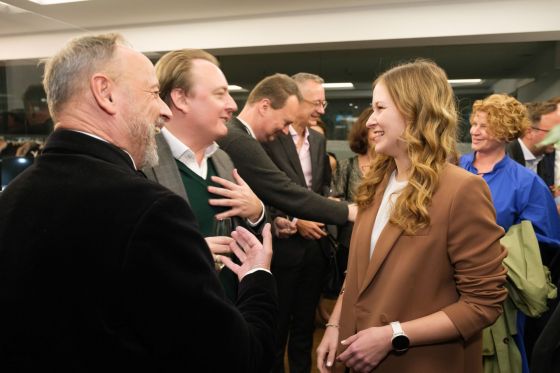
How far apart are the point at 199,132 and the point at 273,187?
68 cm

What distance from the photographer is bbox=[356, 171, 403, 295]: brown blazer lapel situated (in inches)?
50.1

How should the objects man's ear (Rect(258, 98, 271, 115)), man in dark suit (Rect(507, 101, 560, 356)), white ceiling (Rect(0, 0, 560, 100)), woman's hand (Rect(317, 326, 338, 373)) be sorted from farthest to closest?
white ceiling (Rect(0, 0, 560, 100))
man in dark suit (Rect(507, 101, 560, 356))
man's ear (Rect(258, 98, 271, 115))
woman's hand (Rect(317, 326, 338, 373))

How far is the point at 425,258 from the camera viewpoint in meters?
1.23

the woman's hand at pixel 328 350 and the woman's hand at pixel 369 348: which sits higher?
the woman's hand at pixel 369 348

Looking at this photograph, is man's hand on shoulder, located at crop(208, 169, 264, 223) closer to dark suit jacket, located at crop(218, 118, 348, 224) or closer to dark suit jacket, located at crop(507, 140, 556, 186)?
dark suit jacket, located at crop(218, 118, 348, 224)

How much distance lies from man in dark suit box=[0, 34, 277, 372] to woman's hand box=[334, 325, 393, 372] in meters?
0.55

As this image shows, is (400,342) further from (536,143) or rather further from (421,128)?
(536,143)

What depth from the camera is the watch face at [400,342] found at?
122 centimetres

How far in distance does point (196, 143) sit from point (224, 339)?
912mm

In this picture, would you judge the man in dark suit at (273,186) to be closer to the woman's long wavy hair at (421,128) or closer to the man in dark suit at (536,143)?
the woman's long wavy hair at (421,128)

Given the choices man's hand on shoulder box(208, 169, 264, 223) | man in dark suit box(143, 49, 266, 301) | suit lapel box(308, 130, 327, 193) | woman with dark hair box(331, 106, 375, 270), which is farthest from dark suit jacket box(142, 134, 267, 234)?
woman with dark hair box(331, 106, 375, 270)

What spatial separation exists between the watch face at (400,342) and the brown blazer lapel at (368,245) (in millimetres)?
170

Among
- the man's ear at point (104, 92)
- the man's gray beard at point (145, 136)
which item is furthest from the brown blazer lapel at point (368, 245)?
the man's ear at point (104, 92)

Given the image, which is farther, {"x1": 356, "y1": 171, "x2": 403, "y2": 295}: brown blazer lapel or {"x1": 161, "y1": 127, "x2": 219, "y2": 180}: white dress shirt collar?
{"x1": 161, "y1": 127, "x2": 219, "y2": 180}: white dress shirt collar
